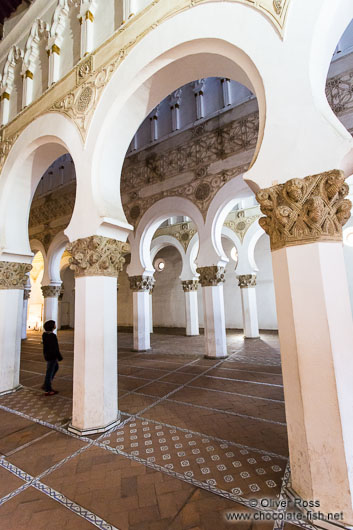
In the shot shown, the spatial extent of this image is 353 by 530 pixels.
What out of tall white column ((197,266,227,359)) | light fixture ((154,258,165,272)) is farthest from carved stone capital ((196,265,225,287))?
light fixture ((154,258,165,272))

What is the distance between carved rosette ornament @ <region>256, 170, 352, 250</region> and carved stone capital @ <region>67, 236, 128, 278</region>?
2.10 metres

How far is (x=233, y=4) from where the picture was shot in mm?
2502

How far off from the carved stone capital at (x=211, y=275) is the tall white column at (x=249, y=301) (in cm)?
331

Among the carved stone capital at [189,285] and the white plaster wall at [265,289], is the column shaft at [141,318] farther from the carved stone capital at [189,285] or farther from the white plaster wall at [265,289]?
the white plaster wall at [265,289]

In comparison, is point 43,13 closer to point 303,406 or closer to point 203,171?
point 203,171

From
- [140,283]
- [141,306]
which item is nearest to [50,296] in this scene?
[141,306]

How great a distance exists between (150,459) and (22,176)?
16.1 feet

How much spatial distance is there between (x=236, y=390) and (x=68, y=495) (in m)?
2.97

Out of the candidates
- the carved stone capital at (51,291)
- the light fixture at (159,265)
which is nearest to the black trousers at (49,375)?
the carved stone capital at (51,291)

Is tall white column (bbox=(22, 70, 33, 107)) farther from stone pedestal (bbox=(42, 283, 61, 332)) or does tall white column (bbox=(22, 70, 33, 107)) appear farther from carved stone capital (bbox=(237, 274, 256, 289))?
carved stone capital (bbox=(237, 274, 256, 289))

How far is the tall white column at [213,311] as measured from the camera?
6.56m

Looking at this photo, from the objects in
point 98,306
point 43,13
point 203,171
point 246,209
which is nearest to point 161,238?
point 246,209

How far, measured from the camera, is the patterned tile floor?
1.87 meters

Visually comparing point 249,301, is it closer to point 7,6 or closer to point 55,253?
point 55,253
